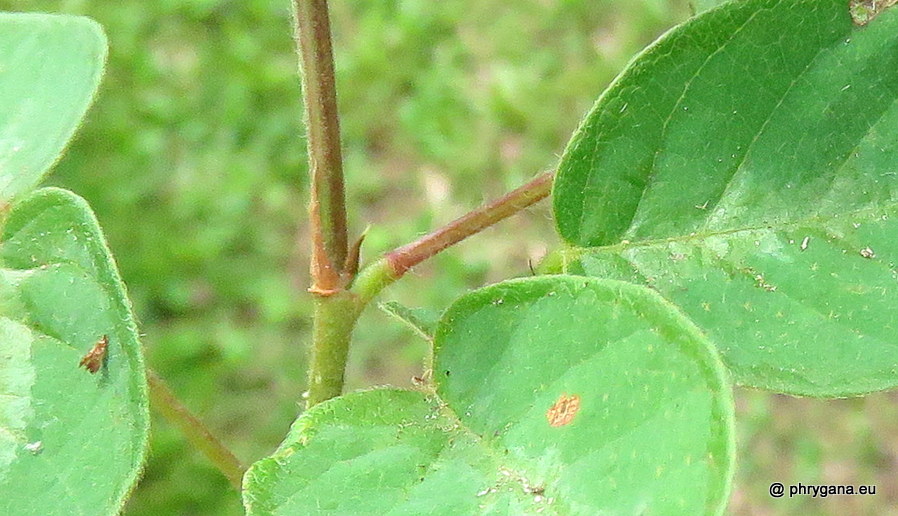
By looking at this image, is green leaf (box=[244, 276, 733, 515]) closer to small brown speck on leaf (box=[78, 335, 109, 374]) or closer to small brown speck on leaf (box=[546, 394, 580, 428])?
small brown speck on leaf (box=[546, 394, 580, 428])

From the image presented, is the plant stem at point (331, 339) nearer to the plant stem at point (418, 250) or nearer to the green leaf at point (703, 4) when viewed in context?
the plant stem at point (418, 250)

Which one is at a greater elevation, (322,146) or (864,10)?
(864,10)

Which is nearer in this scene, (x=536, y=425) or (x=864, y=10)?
(x=536, y=425)

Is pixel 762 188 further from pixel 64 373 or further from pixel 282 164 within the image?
pixel 282 164

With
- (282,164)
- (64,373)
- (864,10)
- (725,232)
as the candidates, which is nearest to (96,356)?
(64,373)

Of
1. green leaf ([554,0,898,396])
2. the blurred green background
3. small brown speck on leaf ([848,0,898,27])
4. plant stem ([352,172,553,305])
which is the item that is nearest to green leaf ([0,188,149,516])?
plant stem ([352,172,553,305])

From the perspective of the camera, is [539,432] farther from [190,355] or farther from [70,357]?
[190,355]
